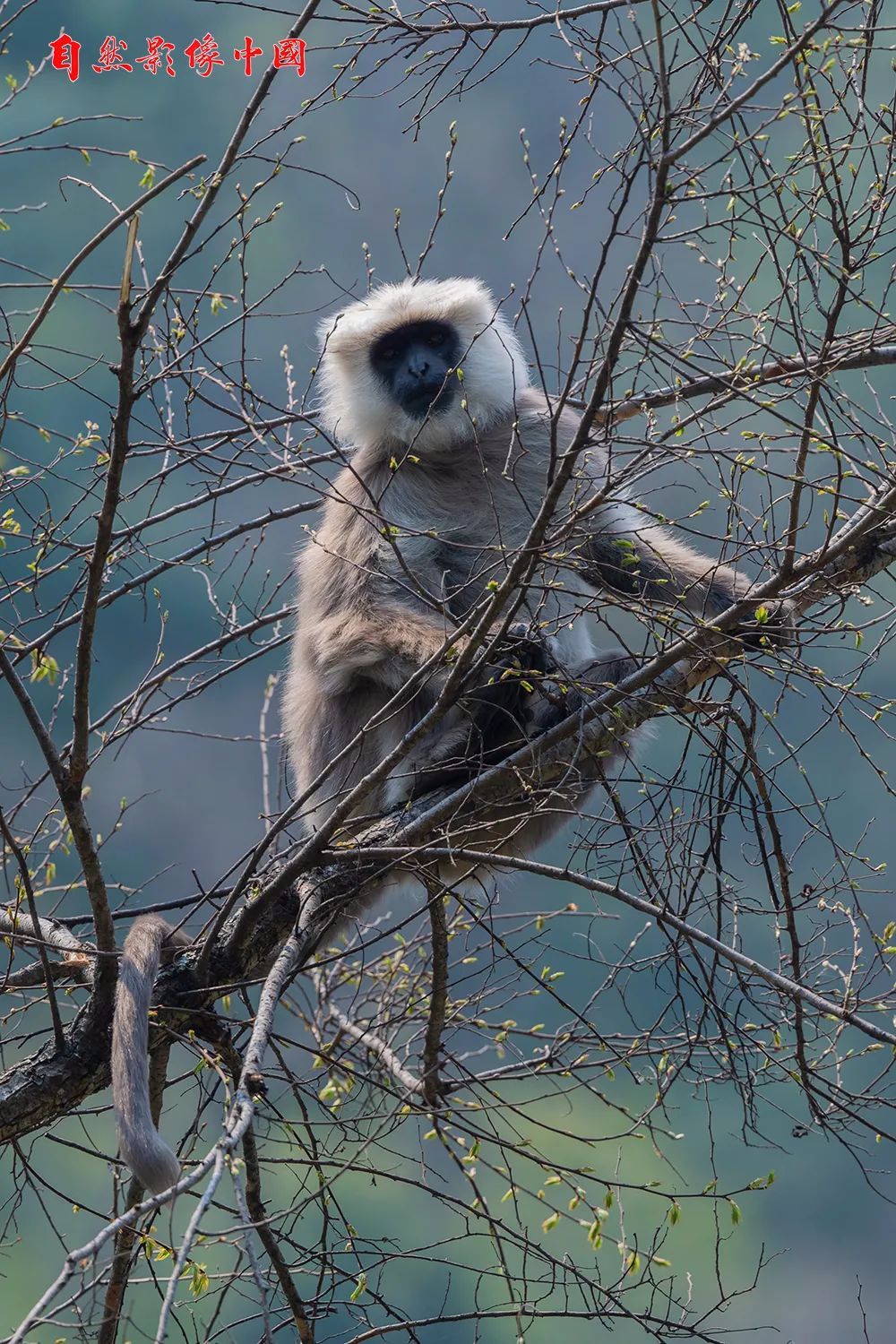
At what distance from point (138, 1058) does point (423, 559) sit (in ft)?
7.15

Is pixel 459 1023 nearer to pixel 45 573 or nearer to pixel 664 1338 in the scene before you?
pixel 664 1338

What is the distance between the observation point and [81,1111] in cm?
311

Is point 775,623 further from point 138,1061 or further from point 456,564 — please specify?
point 138,1061

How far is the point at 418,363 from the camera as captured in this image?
4641 millimetres

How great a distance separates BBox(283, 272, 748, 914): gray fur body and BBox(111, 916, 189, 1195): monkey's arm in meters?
0.92

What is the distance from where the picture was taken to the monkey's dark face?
462 centimetres

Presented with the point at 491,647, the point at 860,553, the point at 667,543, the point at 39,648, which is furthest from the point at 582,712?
the point at 667,543

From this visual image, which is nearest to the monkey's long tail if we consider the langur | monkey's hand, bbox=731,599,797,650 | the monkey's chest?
the langur

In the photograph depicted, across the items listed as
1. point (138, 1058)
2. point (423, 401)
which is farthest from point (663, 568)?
point (138, 1058)

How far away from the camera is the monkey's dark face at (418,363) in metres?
4.62

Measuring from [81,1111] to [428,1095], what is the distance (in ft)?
3.27

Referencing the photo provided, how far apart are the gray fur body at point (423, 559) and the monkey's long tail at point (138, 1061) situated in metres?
0.95

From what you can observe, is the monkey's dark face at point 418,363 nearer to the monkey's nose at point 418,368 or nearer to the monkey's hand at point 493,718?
the monkey's nose at point 418,368

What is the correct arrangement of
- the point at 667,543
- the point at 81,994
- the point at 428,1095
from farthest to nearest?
1. the point at 667,543
2. the point at 81,994
3. the point at 428,1095
